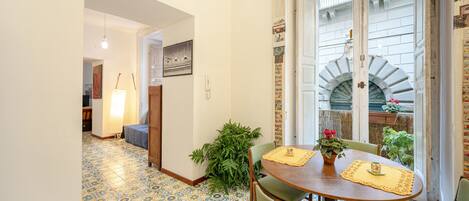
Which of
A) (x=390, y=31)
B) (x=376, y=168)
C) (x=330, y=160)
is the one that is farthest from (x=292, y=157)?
(x=390, y=31)

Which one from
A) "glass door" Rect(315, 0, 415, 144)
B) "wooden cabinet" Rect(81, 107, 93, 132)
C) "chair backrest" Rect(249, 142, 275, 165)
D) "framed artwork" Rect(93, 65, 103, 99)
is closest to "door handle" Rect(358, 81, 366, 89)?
"glass door" Rect(315, 0, 415, 144)

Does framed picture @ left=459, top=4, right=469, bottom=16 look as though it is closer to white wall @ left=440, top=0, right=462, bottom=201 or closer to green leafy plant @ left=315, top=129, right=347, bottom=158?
white wall @ left=440, top=0, right=462, bottom=201

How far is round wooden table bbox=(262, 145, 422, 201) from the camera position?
1.05 m

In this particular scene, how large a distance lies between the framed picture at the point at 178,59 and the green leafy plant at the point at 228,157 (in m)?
1.02

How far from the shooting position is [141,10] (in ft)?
8.50

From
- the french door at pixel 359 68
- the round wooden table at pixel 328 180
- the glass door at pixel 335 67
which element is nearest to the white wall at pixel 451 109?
the french door at pixel 359 68

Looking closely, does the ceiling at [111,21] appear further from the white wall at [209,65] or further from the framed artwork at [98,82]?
the white wall at [209,65]

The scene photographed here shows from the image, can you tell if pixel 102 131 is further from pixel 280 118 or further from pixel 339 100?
pixel 339 100

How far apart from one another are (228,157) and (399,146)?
2.03 meters

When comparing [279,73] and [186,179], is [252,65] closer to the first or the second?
[279,73]

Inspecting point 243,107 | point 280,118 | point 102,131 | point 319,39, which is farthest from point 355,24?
point 102,131

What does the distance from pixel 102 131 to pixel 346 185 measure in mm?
5842

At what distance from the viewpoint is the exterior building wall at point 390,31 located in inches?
96.9

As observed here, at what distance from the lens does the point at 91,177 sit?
294cm
